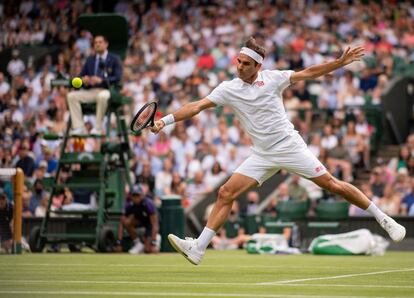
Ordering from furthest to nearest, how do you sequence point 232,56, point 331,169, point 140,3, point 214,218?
point 140,3 < point 232,56 < point 331,169 < point 214,218

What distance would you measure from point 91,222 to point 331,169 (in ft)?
20.6

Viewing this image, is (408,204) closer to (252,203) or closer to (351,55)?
(252,203)

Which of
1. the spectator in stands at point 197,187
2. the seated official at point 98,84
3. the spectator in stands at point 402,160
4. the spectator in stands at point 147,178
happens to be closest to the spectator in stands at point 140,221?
the seated official at point 98,84

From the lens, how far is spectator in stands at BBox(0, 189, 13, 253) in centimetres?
1925

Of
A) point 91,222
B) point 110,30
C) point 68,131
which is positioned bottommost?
point 91,222

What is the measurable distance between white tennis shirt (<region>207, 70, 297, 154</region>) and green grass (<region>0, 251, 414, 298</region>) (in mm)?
1577

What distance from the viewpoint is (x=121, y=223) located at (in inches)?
819

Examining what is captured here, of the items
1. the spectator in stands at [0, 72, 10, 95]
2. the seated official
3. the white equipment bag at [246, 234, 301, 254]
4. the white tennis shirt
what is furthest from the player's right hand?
the spectator in stands at [0, 72, 10, 95]

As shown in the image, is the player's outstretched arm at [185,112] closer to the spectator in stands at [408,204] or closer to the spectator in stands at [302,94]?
the spectator in stands at [408,204]

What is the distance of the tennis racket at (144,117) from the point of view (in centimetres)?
1331

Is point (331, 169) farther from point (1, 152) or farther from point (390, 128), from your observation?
point (1, 152)

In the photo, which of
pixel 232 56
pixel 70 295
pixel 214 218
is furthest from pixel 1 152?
pixel 70 295

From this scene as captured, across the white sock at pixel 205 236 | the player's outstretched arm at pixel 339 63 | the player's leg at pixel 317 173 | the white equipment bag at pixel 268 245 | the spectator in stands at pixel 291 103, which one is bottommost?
the white equipment bag at pixel 268 245

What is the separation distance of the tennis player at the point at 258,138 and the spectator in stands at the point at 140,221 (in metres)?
6.36
